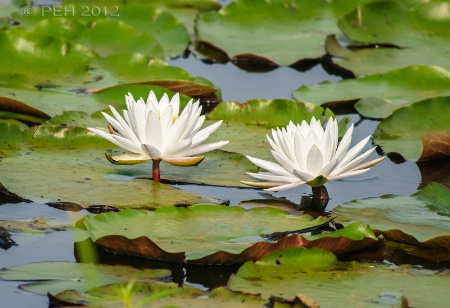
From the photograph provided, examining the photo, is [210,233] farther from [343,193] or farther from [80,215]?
[343,193]

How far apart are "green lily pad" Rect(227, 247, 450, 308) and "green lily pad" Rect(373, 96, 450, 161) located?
1.18 metres

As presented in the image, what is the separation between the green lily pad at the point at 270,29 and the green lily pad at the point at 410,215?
2.01m

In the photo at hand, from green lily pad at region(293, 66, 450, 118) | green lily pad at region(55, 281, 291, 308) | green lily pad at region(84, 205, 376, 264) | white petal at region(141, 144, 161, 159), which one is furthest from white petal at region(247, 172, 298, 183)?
green lily pad at region(293, 66, 450, 118)

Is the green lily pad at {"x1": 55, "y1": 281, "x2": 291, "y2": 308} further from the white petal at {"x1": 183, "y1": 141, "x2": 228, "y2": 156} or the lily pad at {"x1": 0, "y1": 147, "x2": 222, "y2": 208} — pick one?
the white petal at {"x1": 183, "y1": 141, "x2": 228, "y2": 156}

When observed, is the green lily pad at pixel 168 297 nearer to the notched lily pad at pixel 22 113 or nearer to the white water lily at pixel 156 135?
the white water lily at pixel 156 135

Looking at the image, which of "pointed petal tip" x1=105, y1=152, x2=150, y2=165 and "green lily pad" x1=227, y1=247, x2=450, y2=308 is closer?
"green lily pad" x1=227, y1=247, x2=450, y2=308

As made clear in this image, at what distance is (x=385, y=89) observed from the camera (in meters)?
4.45

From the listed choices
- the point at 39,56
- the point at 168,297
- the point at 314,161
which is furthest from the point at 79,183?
the point at 39,56

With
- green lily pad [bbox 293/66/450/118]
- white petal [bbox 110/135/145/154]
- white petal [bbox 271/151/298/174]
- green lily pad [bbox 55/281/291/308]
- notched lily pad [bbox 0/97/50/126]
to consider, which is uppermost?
green lily pad [bbox 293/66/450/118]

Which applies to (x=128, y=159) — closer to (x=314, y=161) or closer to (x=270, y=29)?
(x=314, y=161)

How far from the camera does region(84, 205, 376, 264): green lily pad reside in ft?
8.70

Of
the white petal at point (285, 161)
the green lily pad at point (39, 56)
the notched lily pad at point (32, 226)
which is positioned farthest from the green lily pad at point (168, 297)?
the green lily pad at point (39, 56)

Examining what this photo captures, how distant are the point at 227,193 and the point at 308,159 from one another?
396 millimetres

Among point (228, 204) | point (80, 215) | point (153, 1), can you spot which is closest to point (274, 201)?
point (228, 204)
